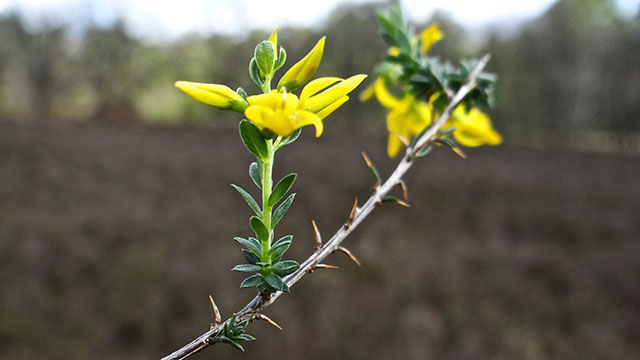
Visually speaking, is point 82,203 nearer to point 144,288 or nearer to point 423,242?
point 144,288

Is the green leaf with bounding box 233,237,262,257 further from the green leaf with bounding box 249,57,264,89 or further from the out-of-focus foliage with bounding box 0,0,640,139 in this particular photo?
the out-of-focus foliage with bounding box 0,0,640,139

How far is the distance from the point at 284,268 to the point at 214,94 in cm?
8

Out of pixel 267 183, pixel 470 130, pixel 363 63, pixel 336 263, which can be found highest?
pixel 267 183

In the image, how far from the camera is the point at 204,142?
6.17 m

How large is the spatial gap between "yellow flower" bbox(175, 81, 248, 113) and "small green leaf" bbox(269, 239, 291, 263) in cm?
6

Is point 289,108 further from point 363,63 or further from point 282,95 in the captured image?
point 363,63

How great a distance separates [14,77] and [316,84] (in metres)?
17.4

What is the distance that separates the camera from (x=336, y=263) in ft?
9.75

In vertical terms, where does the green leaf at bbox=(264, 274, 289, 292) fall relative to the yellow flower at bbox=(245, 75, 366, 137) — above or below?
below

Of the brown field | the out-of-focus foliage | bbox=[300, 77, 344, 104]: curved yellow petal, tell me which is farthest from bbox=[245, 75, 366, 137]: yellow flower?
the out-of-focus foliage

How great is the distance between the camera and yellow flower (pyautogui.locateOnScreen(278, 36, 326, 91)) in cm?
19

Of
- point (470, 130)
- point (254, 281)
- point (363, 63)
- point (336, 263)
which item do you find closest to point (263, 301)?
point (254, 281)

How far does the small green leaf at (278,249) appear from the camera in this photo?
202mm

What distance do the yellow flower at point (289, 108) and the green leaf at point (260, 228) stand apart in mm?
40
